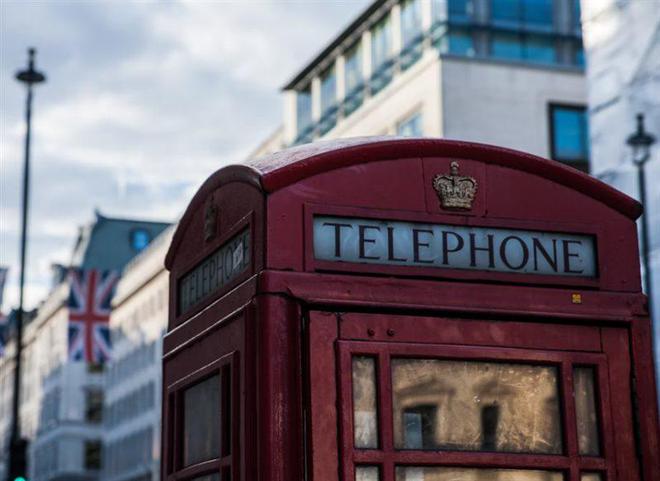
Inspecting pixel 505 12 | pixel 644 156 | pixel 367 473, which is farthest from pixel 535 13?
pixel 367 473

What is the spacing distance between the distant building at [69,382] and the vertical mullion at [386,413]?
77255 millimetres

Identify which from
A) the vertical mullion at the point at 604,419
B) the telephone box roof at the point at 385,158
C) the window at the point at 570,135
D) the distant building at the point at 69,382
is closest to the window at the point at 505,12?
the window at the point at 570,135

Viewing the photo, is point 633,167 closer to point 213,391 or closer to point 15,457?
point 15,457

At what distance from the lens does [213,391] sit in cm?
516

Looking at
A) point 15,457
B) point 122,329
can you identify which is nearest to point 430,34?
point 15,457

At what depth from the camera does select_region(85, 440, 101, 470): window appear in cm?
8406

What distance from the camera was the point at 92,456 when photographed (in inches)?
3314

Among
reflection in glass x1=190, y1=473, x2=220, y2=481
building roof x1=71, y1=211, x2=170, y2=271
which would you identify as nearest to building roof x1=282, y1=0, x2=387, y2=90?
building roof x1=71, y1=211, x2=170, y2=271

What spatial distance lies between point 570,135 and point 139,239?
48104mm

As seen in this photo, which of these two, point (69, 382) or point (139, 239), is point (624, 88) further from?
point (139, 239)

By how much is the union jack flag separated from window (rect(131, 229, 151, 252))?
169 ft

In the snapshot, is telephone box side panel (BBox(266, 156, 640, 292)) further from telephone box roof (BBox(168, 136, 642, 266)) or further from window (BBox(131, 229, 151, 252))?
window (BBox(131, 229, 151, 252))

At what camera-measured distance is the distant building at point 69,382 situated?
277ft

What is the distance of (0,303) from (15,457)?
13.9 meters
